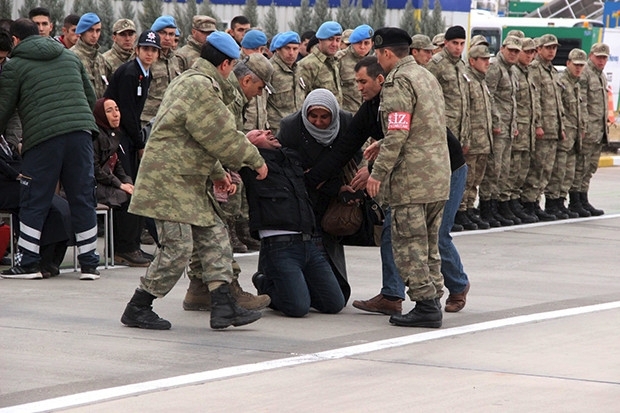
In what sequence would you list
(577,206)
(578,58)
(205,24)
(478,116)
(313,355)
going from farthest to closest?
(577,206), (578,58), (478,116), (205,24), (313,355)

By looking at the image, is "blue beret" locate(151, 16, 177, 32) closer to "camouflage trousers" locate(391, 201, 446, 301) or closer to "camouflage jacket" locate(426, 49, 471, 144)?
"camouflage jacket" locate(426, 49, 471, 144)

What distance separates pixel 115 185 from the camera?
1168 cm

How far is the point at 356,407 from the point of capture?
259 inches

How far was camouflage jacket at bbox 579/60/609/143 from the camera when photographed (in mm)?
17547

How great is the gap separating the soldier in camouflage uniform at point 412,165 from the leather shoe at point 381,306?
1.58 ft

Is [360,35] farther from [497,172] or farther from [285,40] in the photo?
[497,172]

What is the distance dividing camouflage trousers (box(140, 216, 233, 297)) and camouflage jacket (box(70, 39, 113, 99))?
487 cm

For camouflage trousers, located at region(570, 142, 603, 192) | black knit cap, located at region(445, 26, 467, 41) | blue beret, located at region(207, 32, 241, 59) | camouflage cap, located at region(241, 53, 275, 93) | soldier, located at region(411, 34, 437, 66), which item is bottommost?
camouflage trousers, located at region(570, 142, 603, 192)

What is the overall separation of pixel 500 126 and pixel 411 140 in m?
7.22

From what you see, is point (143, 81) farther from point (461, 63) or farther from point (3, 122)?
point (461, 63)

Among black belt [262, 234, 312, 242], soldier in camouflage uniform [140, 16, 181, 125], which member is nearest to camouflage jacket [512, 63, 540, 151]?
soldier in camouflage uniform [140, 16, 181, 125]

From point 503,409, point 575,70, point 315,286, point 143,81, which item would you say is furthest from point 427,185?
point 575,70

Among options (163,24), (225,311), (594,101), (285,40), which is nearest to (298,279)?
(225,311)

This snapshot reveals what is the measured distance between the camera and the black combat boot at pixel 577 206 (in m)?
17.4
